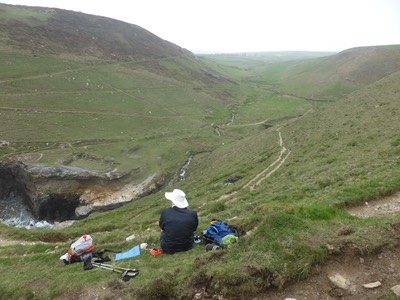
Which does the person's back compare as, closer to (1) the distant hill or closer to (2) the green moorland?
(2) the green moorland

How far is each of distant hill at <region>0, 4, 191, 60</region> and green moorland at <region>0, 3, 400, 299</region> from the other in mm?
6058

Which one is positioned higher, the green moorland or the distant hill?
the distant hill

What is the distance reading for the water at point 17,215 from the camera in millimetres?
44250

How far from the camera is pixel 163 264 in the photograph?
1323cm

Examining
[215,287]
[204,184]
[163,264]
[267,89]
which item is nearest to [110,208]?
[204,184]

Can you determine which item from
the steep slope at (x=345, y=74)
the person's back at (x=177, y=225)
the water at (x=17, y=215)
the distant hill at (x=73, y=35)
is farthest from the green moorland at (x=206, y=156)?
the water at (x=17, y=215)

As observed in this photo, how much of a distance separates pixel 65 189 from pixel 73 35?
3654 inches

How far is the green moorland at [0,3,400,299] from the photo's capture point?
11.0m

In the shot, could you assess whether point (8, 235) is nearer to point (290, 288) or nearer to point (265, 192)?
point (265, 192)

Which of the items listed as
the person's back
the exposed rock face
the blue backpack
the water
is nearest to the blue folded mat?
the person's back

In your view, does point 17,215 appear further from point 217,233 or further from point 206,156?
point 217,233

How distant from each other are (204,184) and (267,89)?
399ft

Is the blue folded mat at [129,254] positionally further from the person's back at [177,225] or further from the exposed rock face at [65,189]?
the exposed rock face at [65,189]

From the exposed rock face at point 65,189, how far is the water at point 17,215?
2.13ft
